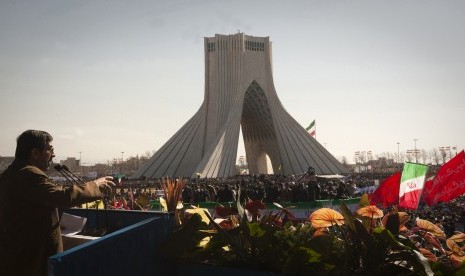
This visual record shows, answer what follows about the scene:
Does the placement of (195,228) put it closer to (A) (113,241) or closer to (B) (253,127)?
(A) (113,241)

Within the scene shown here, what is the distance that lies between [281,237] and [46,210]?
5.09ft

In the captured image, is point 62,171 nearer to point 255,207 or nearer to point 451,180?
point 255,207

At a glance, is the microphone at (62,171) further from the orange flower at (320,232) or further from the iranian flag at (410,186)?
the iranian flag at (410,186)

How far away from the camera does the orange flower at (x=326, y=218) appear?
9.03 feet

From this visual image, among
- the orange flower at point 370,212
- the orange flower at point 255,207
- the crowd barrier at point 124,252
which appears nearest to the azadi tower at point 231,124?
→ the orange flower at point 255,207

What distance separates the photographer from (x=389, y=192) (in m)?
7.67

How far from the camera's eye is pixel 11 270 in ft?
8.21

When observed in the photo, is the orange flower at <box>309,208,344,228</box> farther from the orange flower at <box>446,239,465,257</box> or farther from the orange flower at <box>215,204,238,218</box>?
the orange flower at <box>215,204,238,218</box>

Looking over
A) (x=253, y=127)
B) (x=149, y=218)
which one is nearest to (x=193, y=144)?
(x=253, y=127)

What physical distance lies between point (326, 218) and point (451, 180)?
215 inches

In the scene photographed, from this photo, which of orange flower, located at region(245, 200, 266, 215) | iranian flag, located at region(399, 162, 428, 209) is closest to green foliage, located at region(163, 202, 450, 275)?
orange flower, located at region(245, 200, 266, 215)

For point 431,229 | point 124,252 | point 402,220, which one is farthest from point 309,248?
point 124,252

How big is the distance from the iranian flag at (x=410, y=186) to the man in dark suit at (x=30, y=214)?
613 centimetres

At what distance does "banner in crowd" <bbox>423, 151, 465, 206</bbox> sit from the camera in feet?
23.2
